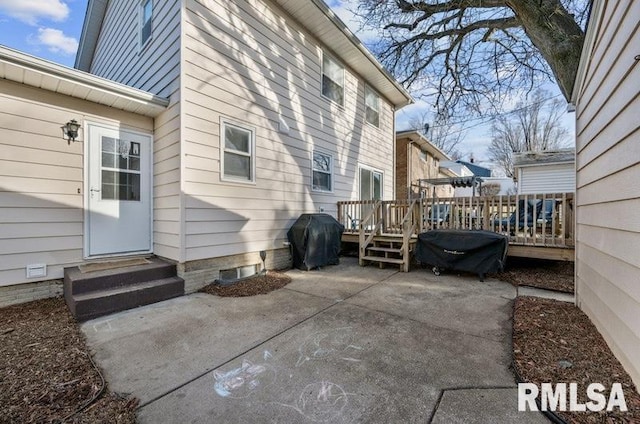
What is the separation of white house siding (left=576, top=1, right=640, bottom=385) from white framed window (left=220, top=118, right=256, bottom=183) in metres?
4.69

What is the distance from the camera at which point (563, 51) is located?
5496mm

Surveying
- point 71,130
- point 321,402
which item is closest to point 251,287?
point 321,402

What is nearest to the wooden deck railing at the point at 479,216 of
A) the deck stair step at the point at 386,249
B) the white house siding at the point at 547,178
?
the deck stair step at the point at 386,249

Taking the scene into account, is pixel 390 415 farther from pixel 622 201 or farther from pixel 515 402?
pixel 622 201

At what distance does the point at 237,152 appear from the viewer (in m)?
5.12

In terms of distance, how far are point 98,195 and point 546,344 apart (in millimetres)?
5733

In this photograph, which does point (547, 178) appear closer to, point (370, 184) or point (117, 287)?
point (370, 184)

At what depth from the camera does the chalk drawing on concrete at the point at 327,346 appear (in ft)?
8.17

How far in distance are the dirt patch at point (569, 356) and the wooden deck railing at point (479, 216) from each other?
88.3 inches

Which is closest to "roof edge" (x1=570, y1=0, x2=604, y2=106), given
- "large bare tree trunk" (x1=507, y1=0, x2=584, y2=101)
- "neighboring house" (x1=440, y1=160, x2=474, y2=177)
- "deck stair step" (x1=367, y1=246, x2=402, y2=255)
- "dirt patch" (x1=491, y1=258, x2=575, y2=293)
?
"large bare tree trunk" (x1=507, y1=0, x2=584, y2=101)

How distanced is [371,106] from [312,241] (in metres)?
5.58

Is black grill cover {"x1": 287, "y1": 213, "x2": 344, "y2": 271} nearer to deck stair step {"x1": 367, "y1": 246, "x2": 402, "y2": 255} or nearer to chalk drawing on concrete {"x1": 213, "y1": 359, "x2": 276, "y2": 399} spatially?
deck stair step {"x1": 367, "y1": 246, "x2": 402, "y2": 255}

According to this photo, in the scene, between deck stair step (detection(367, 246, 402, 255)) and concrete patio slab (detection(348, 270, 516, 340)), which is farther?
deck stair step (detection(367, 246, 402, 255))

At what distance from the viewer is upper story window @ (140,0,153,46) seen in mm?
5231
